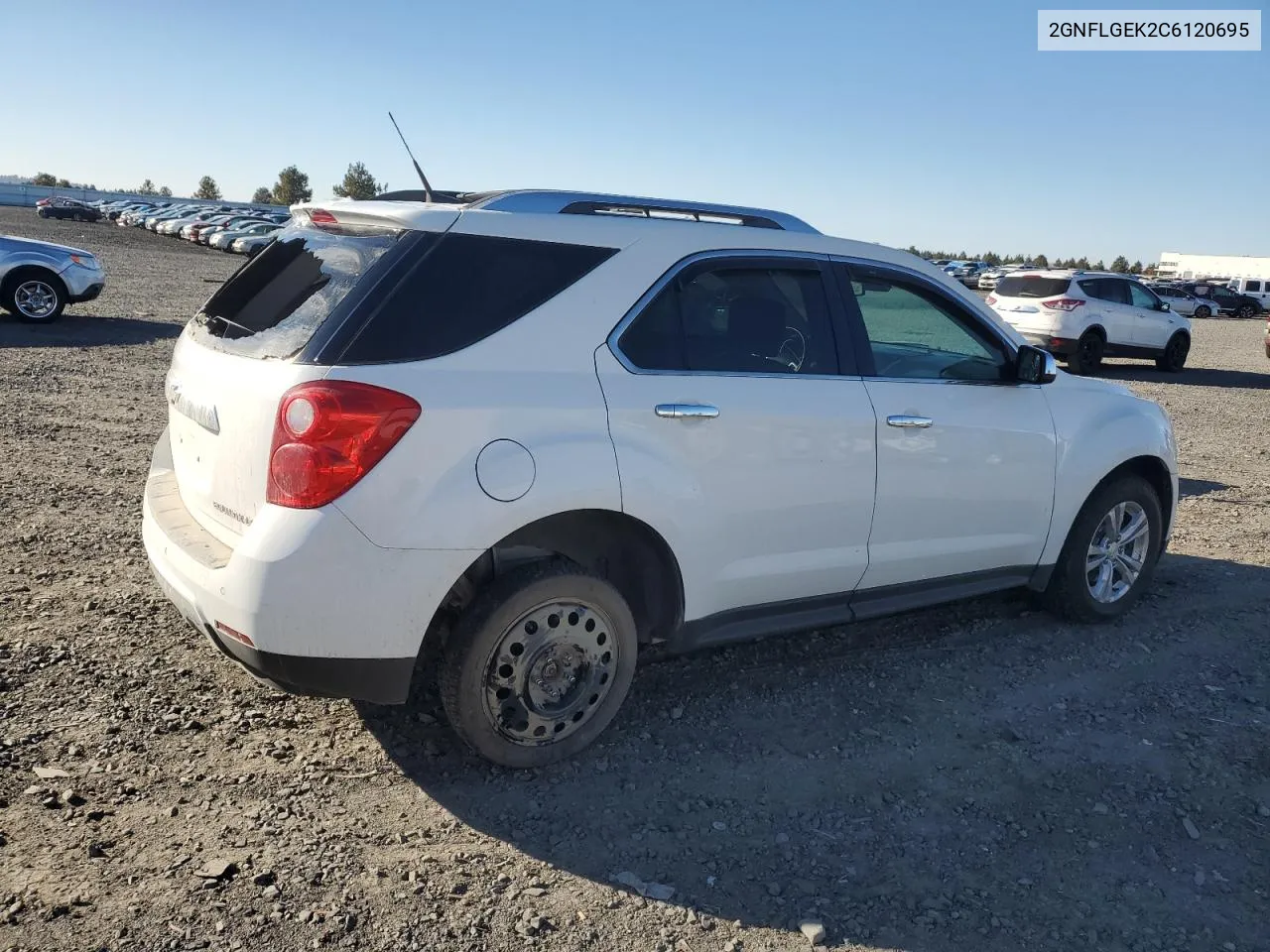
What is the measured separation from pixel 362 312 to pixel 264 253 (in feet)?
2.95

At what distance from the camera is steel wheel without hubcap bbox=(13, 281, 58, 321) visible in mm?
15648

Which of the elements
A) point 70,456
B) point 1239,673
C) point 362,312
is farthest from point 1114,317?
point 362,312

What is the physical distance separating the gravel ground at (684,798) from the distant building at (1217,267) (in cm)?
9935

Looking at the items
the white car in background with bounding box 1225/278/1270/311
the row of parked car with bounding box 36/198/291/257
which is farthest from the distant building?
the row of parked car with bounding box 36/198/291/257

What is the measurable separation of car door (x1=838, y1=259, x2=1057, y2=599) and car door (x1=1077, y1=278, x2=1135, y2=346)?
50.0ft

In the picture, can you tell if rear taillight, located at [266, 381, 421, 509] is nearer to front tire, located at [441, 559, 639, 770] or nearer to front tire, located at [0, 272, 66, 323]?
front tire, located at [441, 559, 639, 770]

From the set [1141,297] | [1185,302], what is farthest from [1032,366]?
[1185,302]

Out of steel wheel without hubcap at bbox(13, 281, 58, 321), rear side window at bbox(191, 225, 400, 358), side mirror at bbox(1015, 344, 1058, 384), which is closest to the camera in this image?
rear side window at bbox(191, 225, 400, 358)

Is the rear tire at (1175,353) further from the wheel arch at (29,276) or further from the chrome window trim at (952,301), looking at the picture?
the wheel arch at (29,276)

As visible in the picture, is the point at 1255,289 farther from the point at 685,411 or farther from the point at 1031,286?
the point at 685,411

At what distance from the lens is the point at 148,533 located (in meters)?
3.93

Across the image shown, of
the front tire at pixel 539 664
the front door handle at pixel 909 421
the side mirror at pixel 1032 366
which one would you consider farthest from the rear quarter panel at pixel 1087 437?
the front tire at pixel 539 664

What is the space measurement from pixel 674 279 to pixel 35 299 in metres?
14.9

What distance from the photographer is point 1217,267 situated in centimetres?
10138
